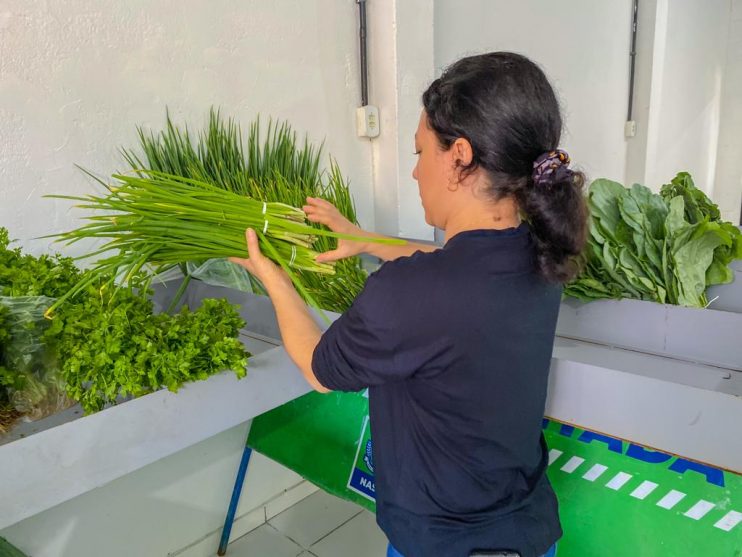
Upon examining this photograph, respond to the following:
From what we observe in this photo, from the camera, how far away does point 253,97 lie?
1.98 m

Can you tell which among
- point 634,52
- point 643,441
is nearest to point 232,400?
point 643,441

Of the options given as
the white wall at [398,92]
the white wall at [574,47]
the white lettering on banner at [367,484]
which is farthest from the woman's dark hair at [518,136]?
the white wall at [574,47]

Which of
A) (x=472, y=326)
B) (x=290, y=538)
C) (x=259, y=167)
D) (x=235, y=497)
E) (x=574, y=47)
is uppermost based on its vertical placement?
(x=574, y=47)

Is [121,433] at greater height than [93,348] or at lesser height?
lesser

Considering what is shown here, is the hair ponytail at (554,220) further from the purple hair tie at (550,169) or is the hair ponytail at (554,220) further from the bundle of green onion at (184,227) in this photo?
the bundle of green onion at (184,227)

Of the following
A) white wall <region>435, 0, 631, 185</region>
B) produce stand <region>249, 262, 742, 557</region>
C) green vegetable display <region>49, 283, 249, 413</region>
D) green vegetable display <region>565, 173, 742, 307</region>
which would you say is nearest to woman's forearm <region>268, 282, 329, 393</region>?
green vegetable display <region>49, 283, 249, 413</region>

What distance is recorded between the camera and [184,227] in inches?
45.9

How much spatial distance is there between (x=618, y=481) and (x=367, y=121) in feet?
5.19

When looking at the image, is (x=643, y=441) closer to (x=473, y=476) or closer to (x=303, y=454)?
(x=473, y=476)

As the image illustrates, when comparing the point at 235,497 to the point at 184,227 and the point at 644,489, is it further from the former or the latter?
the point at 644,489

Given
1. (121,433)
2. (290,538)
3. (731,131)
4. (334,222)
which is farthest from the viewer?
(731,131)

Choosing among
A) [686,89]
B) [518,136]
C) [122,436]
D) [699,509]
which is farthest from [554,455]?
[686,89]

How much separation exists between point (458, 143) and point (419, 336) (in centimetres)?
31

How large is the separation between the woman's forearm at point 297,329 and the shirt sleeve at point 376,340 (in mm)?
83
